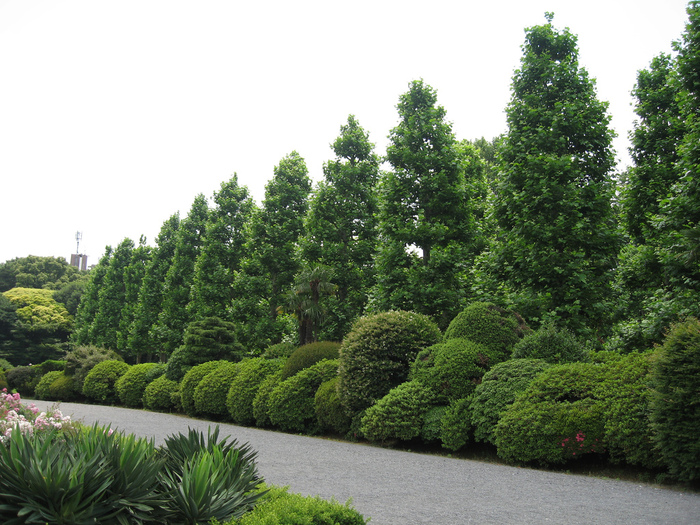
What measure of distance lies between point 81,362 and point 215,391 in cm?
1377

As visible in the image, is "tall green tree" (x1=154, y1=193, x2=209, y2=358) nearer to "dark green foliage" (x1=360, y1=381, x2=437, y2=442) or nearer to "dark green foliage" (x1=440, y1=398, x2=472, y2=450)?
"dark green foliage" (x1=360, y1=381, x2=437, y2=442)

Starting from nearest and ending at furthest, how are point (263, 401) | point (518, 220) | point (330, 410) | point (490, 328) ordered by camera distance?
point (490, 328) < point (330, 410) < point (518, 220) < point (263, 401)

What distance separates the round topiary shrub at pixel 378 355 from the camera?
10.8 metres

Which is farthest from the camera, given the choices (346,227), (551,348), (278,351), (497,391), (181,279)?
(181,279)

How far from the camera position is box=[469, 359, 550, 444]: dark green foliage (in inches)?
327

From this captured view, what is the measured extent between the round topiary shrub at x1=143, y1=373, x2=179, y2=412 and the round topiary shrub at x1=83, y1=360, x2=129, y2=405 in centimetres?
405

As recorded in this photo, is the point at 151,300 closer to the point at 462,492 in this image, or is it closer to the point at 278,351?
the point at 278,351

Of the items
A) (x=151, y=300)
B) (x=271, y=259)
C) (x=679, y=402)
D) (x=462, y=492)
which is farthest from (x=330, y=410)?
(x=151, y=300)

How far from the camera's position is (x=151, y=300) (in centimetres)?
3069

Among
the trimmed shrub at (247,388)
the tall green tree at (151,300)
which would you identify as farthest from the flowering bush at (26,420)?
the tall green tree at (151,300)

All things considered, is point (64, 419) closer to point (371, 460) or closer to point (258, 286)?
point (371, 460)

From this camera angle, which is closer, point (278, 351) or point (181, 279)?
point (278, 351)

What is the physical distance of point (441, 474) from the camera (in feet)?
23.0

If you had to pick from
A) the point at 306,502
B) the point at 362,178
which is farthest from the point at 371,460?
the point at 362,178
